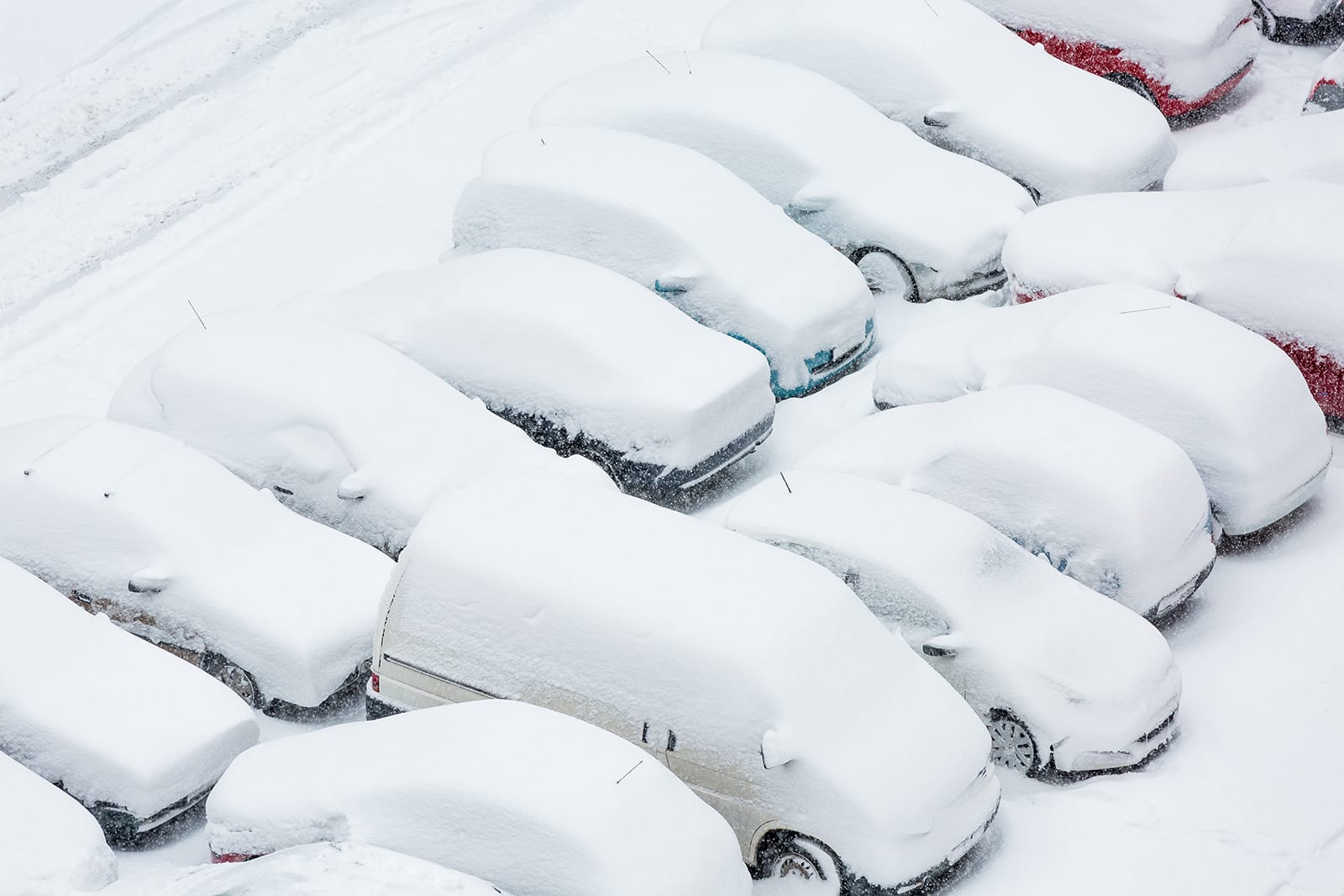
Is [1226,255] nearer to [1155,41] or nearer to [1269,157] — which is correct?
[1269,157]

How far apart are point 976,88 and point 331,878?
9330mm

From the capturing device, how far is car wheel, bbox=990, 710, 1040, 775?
761 cm

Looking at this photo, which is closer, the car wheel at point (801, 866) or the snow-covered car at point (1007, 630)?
the car wheel at point (801, 866)

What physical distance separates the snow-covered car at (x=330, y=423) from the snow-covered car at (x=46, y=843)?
2.58 metres

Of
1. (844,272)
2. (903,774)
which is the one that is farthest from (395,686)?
(844,272)

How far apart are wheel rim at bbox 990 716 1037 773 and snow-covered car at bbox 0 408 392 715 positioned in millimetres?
3414

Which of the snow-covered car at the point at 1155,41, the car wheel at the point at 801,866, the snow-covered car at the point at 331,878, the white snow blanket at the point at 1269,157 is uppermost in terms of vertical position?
the snow-covered car at the point at 1155,41

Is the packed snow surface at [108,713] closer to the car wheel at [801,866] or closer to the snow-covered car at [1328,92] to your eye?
the car wheel at [801,866]

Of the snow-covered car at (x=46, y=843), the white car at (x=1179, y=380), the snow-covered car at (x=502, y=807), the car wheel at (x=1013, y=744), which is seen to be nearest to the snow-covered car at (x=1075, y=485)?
the white car at (x=1179, y=380)

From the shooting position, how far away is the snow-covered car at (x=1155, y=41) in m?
13.8

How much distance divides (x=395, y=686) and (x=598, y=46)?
9831mm

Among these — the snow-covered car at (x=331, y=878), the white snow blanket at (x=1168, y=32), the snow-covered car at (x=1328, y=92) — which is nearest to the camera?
the snow-covered car at (x=331, y=878)

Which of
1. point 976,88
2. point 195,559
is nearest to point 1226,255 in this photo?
point 976,88

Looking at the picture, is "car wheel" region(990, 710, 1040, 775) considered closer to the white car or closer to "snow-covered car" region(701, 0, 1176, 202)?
the white car
